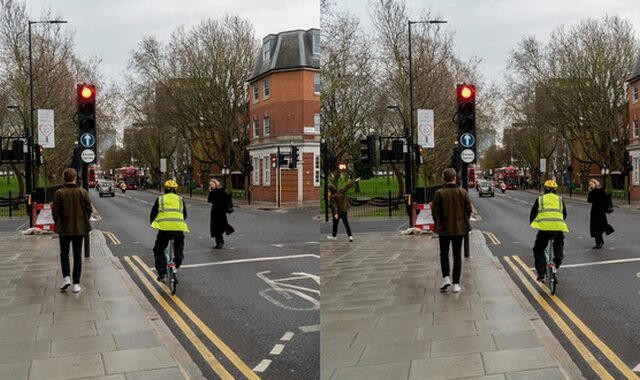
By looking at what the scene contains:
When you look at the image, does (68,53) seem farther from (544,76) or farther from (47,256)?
(544,76)

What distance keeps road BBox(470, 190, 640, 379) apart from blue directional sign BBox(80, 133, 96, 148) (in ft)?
24.3

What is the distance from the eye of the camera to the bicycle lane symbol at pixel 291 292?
764 cm

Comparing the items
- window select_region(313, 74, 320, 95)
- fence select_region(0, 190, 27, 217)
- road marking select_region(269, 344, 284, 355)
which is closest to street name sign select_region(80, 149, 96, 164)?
road marking select_region(269, 344, 284, 355)

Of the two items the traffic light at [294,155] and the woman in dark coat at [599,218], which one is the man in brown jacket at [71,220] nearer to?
the traffic light at [294,155]

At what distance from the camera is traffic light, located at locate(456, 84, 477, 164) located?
38.5ft

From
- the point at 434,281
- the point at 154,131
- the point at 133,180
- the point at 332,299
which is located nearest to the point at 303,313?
the point at 332,299

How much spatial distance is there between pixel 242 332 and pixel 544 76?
4598 cm

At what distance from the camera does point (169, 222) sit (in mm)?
8742

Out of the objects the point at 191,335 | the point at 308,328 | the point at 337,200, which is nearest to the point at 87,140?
the point at 337,200

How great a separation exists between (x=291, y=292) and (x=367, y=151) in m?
3.36

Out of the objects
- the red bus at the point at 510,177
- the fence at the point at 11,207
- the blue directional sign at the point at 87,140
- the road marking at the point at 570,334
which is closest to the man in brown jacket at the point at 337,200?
the road marking at the point at 570,334

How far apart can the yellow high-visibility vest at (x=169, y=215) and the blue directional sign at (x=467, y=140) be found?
18.2ft

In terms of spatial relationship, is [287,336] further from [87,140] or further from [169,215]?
[87,140]

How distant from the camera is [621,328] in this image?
6.27 meters
